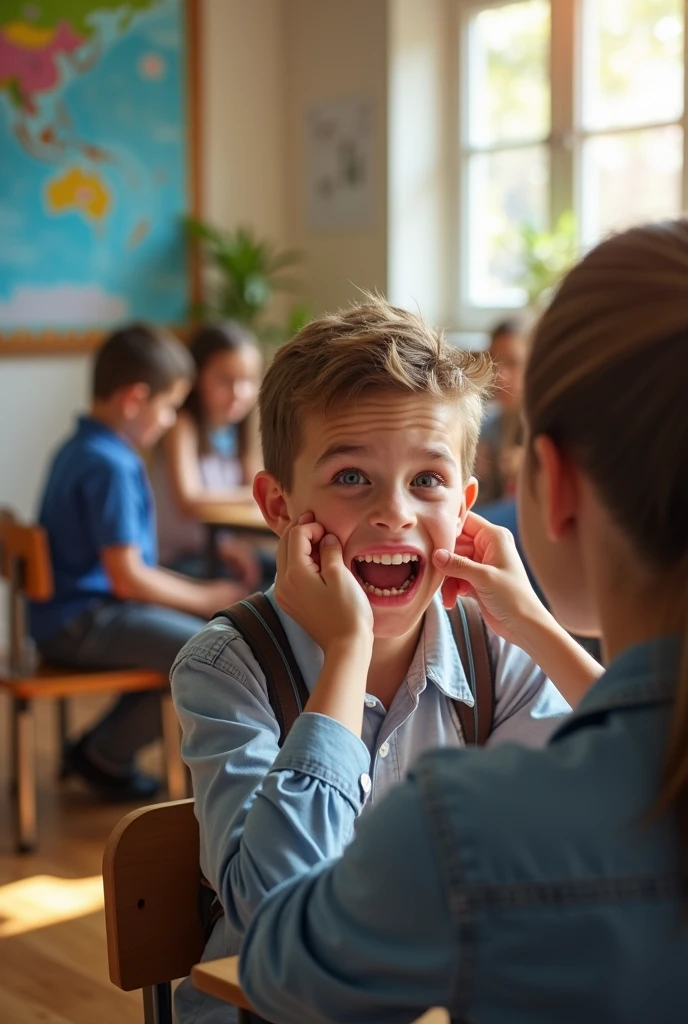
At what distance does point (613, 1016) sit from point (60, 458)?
3.03 meters

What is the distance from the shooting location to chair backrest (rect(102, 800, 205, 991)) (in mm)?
1304

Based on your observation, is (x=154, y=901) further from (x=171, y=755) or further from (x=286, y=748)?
(x=171, y=755)

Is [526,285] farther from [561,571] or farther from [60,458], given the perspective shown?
[561,571]

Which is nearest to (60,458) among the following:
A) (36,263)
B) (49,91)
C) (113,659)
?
(113,659)

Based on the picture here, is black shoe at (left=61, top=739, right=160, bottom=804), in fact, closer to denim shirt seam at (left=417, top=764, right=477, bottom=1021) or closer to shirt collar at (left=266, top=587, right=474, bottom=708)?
shirt collar at (left=266, top=587, right=474, bottom=708)

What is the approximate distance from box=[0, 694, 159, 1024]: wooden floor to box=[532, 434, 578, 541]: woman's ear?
1.74 meters

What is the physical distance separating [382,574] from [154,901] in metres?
0.42

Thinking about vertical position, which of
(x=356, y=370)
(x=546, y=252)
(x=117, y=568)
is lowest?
(x=117, y=568)

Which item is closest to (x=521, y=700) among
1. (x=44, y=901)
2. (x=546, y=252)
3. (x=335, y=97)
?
(x=44, y=901)

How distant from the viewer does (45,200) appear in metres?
5.31

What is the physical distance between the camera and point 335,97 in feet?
19.1

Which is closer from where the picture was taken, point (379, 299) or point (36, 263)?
point (379, 299)

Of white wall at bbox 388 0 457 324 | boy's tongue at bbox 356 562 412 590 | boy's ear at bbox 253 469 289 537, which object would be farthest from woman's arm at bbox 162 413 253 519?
boy's tongue at bbox 356 562 412 590

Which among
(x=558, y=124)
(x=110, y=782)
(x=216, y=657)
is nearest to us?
(x=216, y=657)
